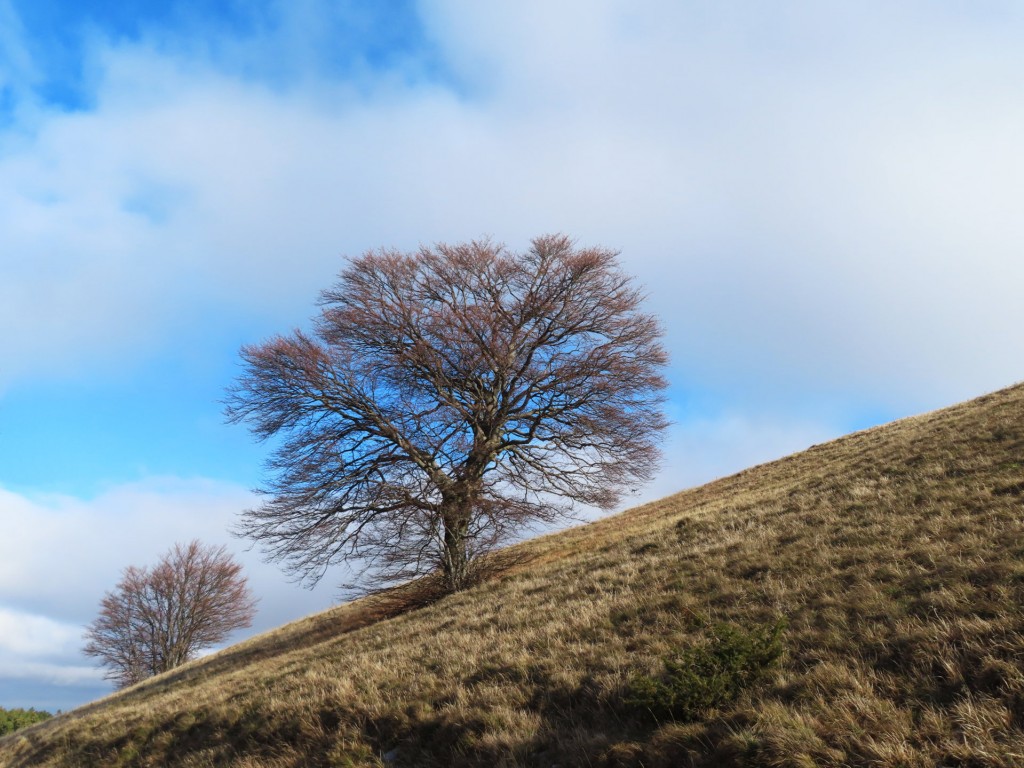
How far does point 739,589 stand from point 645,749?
13.3 feet

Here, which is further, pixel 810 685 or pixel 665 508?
pixel 665 508

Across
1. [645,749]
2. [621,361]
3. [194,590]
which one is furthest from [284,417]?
[194,590]

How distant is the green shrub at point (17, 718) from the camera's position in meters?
26.4

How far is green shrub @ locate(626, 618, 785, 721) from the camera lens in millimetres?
5695

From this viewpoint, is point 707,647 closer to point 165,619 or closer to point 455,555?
point 455,555

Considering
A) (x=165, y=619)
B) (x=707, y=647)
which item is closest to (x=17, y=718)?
(x=165, y=619)

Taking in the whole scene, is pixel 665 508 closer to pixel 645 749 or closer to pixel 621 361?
pixel 621 361

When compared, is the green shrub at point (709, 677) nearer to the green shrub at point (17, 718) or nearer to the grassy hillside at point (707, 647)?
the grassy hillside at point (707, 647)

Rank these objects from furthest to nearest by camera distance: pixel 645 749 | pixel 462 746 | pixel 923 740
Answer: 1. pixel 462 746
2. pixel 645 749
3. pixel 923 740

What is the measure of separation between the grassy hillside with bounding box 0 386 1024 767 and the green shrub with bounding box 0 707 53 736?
50.9ft

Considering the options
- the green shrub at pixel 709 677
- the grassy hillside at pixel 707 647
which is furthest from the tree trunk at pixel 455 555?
the green shrub at pixel 709 677

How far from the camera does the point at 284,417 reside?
17875 millimetres

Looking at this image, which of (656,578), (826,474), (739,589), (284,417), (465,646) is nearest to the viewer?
(739,589)

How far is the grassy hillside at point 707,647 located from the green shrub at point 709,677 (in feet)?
0.25
